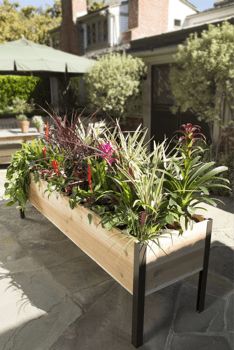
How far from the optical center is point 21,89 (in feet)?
45.1

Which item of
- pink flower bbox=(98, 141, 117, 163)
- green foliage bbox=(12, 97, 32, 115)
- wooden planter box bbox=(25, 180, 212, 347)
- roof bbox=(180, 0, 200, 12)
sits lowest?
wooden planter box bbox=(25, 180, 212, 347)

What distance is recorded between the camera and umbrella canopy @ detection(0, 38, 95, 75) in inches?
278

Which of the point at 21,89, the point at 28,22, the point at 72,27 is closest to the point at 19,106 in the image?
the point at 21,89

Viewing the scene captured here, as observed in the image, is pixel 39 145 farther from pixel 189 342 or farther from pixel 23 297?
pixel 189 342

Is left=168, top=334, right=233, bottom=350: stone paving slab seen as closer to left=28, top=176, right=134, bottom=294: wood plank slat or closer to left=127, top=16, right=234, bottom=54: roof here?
left=28, top=176, right=134, bottom=294: wood plank slat

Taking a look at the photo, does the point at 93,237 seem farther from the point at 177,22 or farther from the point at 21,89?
the point at 177,22

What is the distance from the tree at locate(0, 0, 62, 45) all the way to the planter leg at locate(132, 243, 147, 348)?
95.2ft

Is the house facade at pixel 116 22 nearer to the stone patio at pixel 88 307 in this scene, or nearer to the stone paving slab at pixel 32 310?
the stone patio at pixel 88 307

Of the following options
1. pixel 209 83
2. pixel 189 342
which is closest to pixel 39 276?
pixel 189 342

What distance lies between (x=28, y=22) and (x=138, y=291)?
1214 inches

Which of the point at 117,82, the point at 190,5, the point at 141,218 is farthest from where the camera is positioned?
the point at 190,5

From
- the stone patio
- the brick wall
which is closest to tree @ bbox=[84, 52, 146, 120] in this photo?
the stone patio

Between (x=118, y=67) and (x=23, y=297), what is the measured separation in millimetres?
6800

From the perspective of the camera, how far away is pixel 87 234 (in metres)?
2.47
